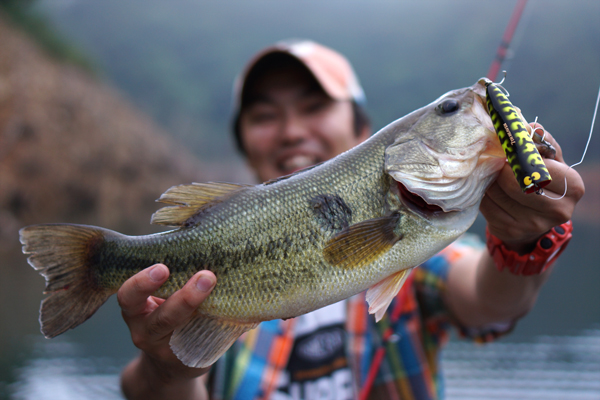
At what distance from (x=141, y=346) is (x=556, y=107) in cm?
583

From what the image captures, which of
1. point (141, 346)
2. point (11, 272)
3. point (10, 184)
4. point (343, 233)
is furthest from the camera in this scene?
point (10, 184)

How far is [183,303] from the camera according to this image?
1500 mm

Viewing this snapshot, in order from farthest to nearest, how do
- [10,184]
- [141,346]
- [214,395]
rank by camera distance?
[10,184] → [214,395] → [141,346]

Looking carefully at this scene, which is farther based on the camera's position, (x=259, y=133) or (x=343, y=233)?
(x=259, y=133)

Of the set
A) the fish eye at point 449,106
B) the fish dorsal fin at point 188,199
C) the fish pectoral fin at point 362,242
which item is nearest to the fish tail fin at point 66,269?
the fish dorsal fin at point 188,199

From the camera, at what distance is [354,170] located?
155 centimetres

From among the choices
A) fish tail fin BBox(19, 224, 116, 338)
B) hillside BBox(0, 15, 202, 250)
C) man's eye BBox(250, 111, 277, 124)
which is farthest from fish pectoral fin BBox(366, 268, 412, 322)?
hillside BBox(0, 15, 202, 250)

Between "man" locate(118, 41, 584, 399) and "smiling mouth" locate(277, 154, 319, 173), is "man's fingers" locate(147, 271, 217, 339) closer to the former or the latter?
"man" locate(118, 41, 584, 399)

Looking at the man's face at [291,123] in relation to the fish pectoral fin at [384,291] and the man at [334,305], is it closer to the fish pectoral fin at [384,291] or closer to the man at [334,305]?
the man at [334,305]

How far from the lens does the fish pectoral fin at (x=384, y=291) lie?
152 centimetres

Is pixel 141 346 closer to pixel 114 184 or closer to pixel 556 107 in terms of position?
pixel 556 107

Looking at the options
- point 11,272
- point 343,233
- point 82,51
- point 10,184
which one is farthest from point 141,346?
point 82,51

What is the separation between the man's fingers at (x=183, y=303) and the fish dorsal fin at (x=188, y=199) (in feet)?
0.83

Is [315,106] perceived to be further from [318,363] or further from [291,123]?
[318,363]
